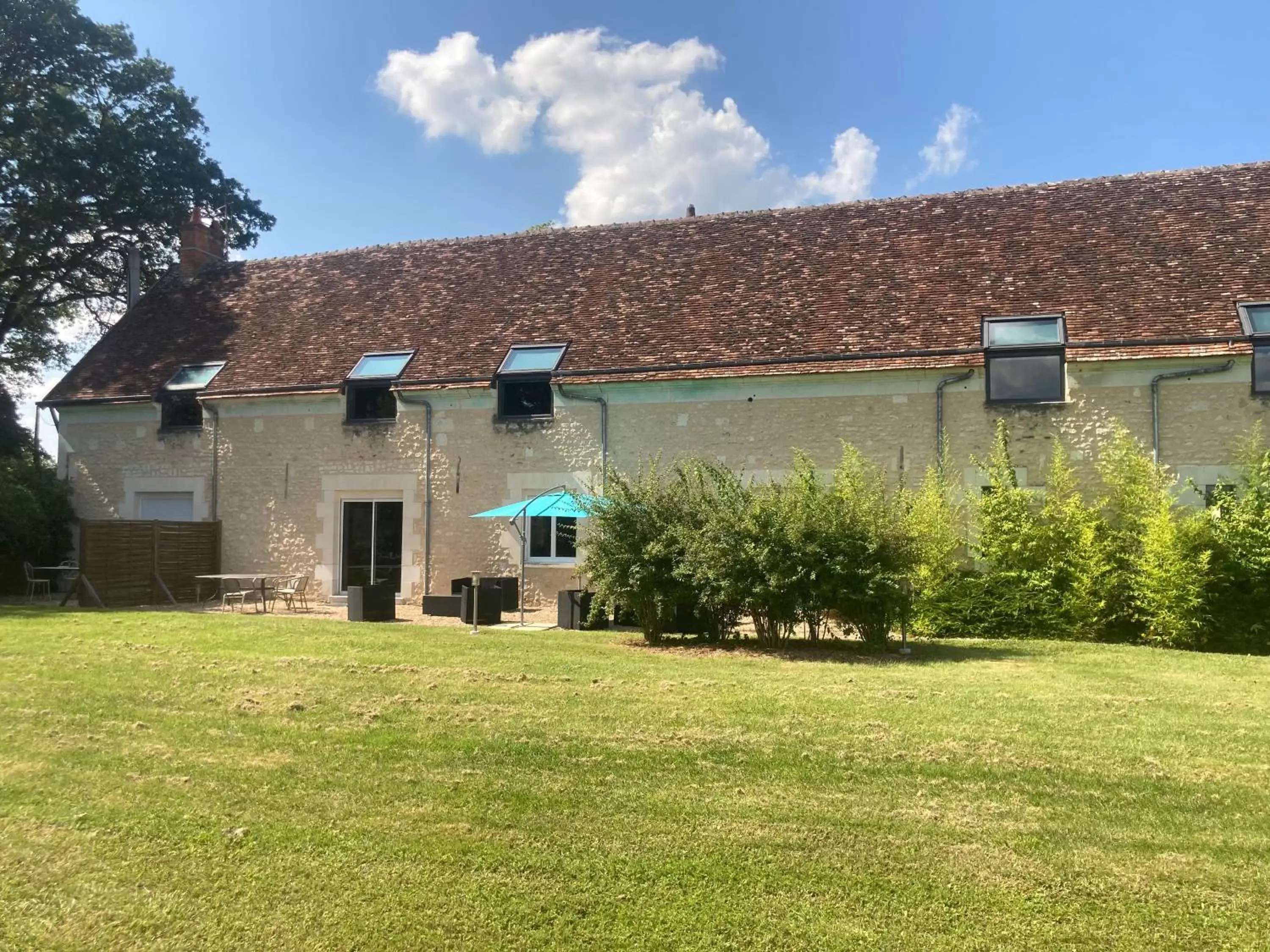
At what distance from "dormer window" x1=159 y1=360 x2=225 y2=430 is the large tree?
7.97 meters

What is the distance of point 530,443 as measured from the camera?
594 inches

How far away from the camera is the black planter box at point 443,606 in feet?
44.5

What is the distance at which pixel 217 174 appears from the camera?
24.5 metres

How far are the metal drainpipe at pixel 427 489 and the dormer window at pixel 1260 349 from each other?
12.3 metres

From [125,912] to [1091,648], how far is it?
990 cm

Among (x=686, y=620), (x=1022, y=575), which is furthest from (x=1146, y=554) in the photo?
(x=686, y=620)

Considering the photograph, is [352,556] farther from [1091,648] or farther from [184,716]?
[1091,648]

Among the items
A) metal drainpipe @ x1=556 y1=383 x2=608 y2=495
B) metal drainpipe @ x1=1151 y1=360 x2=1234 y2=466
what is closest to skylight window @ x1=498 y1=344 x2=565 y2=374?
metal drainpipe @ x1=556 y1=383 x2=608 y2=495

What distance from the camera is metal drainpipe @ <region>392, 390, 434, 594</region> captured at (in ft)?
50.8

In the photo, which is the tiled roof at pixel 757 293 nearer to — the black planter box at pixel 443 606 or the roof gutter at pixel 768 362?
the roof gutter at pixel 768 362

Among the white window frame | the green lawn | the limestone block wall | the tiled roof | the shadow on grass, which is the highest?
the tiled roof

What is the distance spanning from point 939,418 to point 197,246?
55.7ft

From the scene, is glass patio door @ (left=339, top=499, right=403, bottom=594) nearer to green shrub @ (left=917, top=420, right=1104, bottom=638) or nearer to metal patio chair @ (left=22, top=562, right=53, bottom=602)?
metal patio chair @ (left=22, top=562, right=53, bottom=602)

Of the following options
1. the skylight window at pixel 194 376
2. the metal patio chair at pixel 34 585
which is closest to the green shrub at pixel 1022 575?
the skylight window at pixel 194 376
